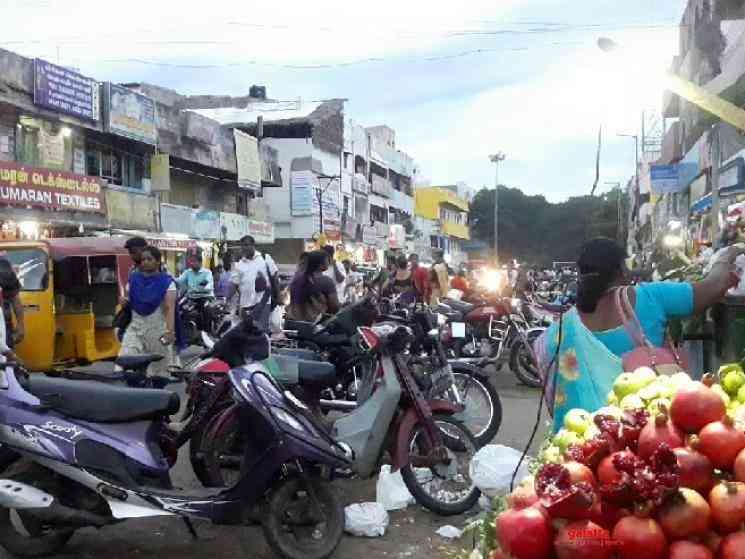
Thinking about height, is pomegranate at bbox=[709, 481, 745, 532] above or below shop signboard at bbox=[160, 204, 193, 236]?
below

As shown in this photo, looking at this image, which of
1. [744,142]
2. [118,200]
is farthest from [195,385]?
[118,200]

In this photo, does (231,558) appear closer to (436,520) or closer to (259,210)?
(436,520)

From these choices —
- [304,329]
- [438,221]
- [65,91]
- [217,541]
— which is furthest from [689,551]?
[438,221]

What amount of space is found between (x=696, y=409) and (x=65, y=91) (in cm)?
1958

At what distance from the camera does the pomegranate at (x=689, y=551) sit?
1.54 meters

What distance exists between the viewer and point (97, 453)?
375 centimetres

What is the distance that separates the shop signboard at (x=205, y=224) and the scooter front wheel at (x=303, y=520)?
2284 cm

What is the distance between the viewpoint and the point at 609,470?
5.68 ft

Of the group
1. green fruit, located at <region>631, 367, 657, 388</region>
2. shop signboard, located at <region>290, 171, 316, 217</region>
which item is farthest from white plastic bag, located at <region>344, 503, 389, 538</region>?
shop signboard, located at <region>290, 171, 316, 217</region>

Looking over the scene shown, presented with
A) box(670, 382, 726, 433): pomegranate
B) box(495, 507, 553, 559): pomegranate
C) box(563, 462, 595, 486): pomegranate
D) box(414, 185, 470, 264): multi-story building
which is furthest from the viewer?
box(414, 185, 470, 264): multi-story building

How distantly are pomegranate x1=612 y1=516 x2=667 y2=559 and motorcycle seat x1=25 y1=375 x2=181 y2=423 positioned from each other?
2856mm

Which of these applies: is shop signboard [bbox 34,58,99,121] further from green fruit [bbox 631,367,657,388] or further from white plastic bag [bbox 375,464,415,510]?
green fruit [bbox 631,367,657,388]

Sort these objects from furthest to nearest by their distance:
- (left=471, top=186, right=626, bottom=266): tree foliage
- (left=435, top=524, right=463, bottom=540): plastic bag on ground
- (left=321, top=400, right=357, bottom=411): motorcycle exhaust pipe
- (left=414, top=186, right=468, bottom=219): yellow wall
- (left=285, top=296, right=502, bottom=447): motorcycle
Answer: (left=471, top=186, right=626, bottom=266): tree foliage
(left=414, top=186, right=468, bottom=219): yellow wall
(left=285, top=296, right=502, bottom=447): motorcycle
(left=321, top=400, right=357, bottom=411): motorcycle exhaust pipe
(left=435, top=524, right=463, bottom=540): plastic bag on ground

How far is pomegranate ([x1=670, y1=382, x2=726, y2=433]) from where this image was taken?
6.07 ft
